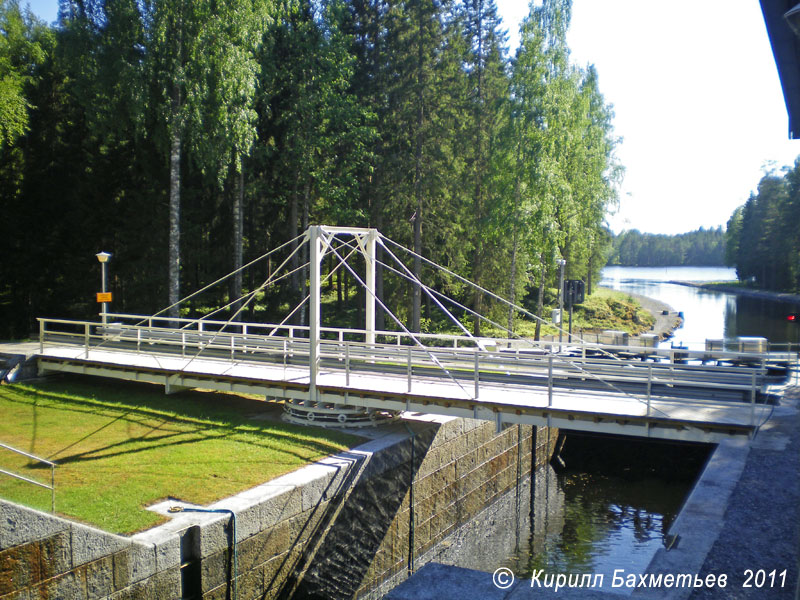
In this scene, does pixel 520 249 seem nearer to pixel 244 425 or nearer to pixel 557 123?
pixel 557 123

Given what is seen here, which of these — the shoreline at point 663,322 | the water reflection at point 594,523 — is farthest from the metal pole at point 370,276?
the shoreline at point 663,322

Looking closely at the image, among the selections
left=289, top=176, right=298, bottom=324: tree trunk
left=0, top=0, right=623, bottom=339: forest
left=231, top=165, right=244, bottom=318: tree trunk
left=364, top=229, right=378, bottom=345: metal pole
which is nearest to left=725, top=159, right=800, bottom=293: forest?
left=0, top=0, right=623, bottom=339: forest

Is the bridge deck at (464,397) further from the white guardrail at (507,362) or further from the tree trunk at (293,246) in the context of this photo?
the tree trunk at (293,246)

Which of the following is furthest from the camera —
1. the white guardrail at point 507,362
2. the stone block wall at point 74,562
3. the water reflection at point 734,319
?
the water reflection at point 734,319

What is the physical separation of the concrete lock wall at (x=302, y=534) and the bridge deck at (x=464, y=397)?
1.07 m

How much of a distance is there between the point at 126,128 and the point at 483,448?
1703 cm

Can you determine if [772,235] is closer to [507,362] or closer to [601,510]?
[601,510]

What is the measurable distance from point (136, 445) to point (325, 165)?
18336 millimetres

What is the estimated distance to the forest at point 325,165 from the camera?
27.9m

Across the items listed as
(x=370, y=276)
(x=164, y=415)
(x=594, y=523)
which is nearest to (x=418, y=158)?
(x=370, y=276)

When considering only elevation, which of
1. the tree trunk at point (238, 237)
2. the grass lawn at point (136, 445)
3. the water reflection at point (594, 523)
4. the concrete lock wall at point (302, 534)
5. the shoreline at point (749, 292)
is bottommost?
the water reflection at point (594, 523)

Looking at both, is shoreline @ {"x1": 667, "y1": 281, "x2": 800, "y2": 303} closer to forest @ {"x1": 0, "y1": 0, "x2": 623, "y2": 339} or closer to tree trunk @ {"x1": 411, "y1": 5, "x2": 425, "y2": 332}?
forest @ {"x1": 0, "y1": 0, "x2": 623, "y2": 339}

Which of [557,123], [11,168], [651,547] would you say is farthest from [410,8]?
[651,547]

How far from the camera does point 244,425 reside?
14367 millimetres
